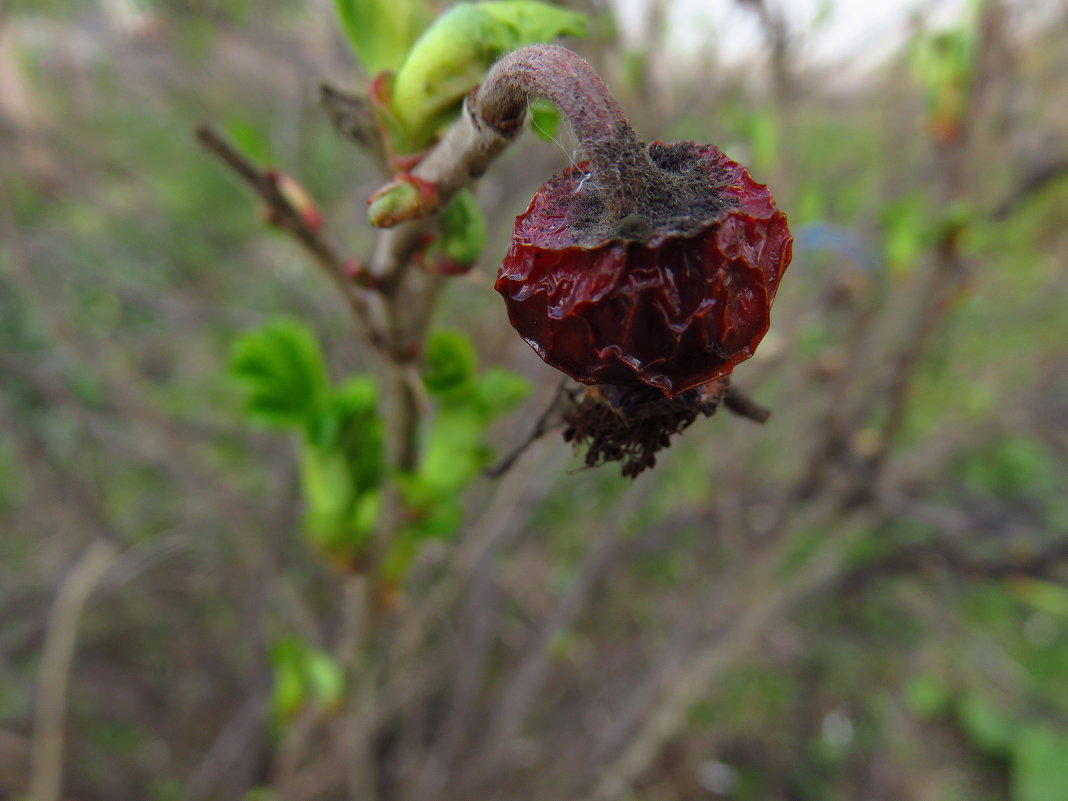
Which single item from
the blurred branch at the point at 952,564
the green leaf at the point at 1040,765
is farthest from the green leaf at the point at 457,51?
the green leaf at the point at 1040,765

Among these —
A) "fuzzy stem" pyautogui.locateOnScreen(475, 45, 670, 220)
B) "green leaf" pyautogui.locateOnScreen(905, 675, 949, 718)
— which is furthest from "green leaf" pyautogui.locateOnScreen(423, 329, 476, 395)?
"green leaf" pyautogui.locateOnScreen(905, 675, 949, 718)

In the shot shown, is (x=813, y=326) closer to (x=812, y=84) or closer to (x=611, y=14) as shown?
(x=812, y=84)

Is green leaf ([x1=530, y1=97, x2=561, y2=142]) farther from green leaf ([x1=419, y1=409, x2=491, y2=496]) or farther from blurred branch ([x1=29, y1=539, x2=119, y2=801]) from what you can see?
Result: blurred branch ([x1=29, y1=539, x2=119, y2=801])

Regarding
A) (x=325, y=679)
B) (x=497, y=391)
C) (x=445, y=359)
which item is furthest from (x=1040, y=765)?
(x=445, y=359)

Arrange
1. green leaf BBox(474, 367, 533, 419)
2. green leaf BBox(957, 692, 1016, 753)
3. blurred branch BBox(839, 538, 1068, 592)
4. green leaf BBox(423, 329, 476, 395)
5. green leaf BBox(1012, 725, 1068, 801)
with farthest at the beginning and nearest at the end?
green leaf BBox(957, 692, 1016, 753), green leaf BBox(1012, 725, 1068, 801), blurred branch BBox(839, 538, 1068, 592), green leaf BBox(474, 367, 533, 419), green leaf BBox(423, 329, 476, 395)

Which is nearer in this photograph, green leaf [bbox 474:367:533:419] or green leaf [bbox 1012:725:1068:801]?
green leaf [bbox 474:367:533:419]
